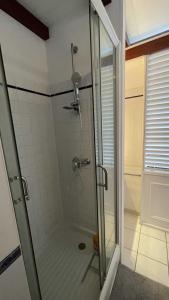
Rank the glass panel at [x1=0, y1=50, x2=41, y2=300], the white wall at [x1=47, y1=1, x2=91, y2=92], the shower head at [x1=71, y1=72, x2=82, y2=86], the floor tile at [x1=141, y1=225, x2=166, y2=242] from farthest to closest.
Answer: the floor tile at [x1=141, y1=225, x2=166, y2=242] < the shower head at [x1=71, y1=72, x2=82, y2=86] < the white wall at [x1=47, y1=1, x2=91, y2=92] < the glass panel at [x1=0, y1=50, x2=41, y2=300]

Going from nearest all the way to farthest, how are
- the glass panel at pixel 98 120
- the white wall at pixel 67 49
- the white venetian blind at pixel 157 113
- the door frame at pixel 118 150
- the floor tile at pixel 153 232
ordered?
the glass panel at pixel 98 120 < the door frame at pixel 118 150 < the white wall at pixel 67 49 < the white venetian blind at pixel 157 113 < the floor tile at pixel 153 232

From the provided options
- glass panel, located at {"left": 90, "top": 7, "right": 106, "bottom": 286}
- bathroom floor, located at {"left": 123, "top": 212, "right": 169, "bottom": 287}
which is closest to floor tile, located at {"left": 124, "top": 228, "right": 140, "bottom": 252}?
bathroom floor, located at {"left": 123, "top": 212, "right": 169, "bottom": 287}

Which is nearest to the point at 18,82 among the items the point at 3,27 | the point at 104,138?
the point at 3,27

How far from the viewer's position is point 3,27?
1.30 metres

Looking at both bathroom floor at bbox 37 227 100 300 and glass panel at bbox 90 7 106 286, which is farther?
bathroom floor at bbox 37 227 100 300

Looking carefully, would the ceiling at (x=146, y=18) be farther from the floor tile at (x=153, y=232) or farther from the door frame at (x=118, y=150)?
the floor tile at (x=153, y=232)

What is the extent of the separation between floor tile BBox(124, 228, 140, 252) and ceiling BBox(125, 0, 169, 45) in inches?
100

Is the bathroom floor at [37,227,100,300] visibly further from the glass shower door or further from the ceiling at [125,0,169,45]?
the ceiling at [125,0,169,45]

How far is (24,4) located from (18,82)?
0.71 m

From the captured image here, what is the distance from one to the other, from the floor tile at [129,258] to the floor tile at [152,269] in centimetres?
4

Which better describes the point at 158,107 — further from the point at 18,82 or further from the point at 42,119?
the point at 18,82

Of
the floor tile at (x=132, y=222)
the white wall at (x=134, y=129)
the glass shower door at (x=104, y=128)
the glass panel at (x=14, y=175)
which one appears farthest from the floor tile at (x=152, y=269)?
the glass panel at (x=14, y=175)

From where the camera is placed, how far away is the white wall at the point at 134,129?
2031 millimetres

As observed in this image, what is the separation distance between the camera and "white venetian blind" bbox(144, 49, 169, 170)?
1756 mm
